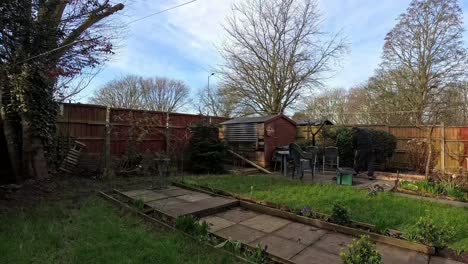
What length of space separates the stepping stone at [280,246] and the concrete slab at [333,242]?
0.22 m

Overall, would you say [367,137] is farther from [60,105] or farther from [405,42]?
[405,42]

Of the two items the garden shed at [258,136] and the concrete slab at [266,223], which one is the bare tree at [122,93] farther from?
the concrete slab at [266,223]

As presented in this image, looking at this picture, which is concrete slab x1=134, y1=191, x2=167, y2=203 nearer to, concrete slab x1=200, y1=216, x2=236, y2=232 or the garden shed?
concrete slab x1=200, y1=216, x2=236, y2=232

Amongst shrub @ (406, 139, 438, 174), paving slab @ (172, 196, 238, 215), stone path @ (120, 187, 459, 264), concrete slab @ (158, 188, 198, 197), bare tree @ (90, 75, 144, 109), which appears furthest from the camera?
bare tree @ (90, 75, 144, 109)

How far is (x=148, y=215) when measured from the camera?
4.50 m

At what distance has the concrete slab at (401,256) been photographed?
3063 mm

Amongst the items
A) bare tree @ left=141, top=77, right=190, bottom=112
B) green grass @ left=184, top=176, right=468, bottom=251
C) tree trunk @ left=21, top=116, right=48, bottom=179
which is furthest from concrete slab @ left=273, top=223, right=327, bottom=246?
bare tree @ left=141, top=77, right=190, bottom=112

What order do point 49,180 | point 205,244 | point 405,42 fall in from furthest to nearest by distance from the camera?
point 405,42, point 49,180, point 205,244

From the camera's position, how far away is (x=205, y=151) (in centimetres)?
971

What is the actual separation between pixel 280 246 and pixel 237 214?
1412mm

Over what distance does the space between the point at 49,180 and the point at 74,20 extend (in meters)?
3.55

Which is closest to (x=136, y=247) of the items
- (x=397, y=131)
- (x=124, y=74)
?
(x=397, y=131)

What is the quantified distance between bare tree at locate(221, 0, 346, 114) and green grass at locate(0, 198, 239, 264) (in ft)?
49.2

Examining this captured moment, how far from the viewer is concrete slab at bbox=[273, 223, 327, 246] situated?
3.67 metres
